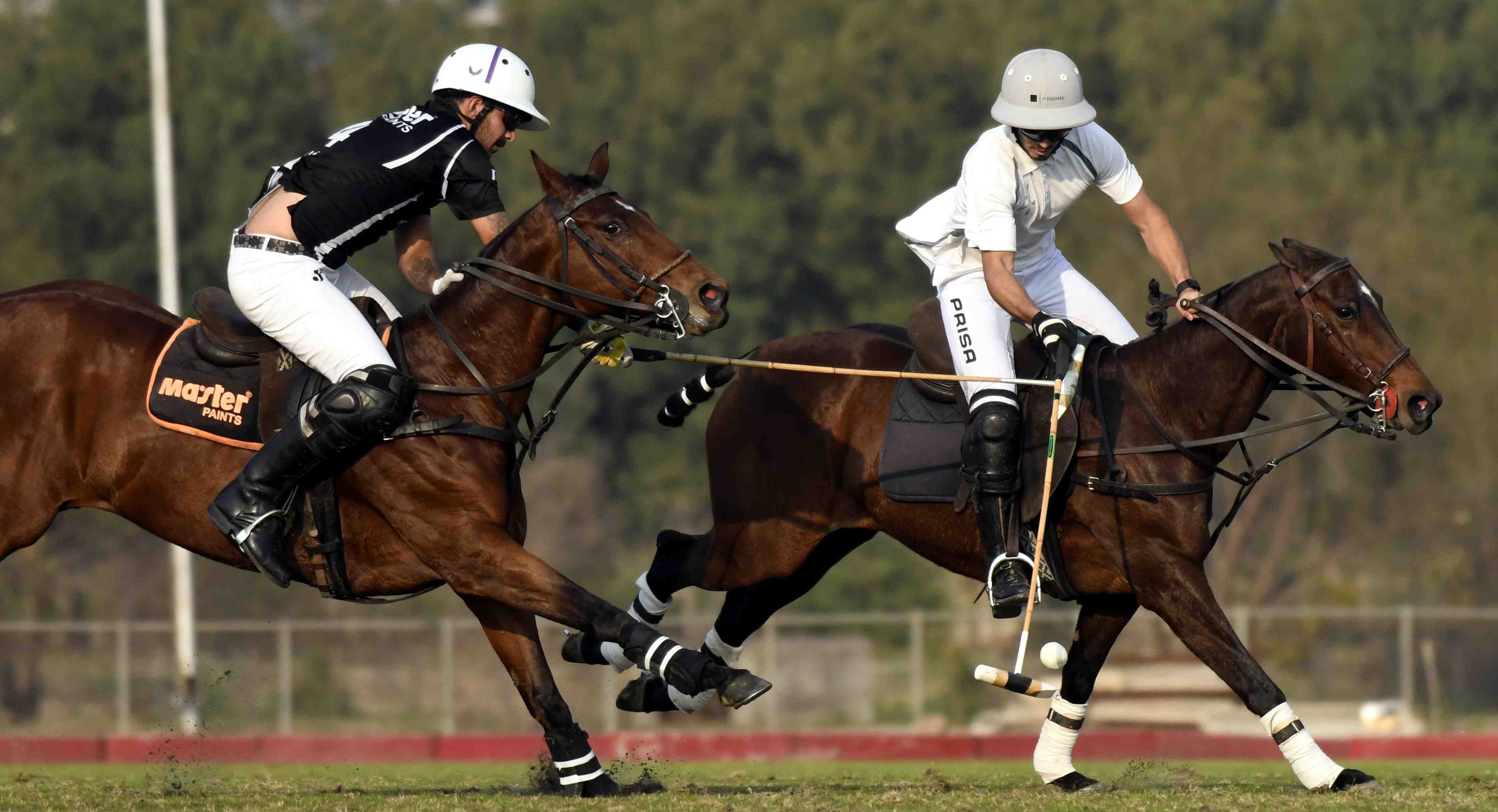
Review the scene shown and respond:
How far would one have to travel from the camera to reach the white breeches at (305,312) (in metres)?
7.65

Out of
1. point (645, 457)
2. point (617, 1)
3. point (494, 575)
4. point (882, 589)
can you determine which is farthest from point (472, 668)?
point (617, 1)

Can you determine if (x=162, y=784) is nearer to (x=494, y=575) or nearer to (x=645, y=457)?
(x=494, y=575)

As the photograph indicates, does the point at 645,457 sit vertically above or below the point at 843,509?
above

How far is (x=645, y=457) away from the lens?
41.2 m

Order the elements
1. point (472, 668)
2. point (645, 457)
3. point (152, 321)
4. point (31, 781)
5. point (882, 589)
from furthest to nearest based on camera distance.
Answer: point (645, 457) < point (882, 589) < point (472, 668) < point (31, 781) < point (152, 321)

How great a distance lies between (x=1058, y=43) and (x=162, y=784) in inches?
1589

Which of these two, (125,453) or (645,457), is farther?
(645,457)

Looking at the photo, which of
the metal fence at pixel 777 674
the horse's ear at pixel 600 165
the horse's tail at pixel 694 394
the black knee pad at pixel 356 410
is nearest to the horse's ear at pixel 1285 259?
the horse's tail at pixel 694 394

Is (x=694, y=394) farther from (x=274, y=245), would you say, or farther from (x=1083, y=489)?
(x=274, y=245)

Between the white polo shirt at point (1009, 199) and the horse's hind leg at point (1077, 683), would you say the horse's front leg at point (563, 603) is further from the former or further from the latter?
the white polo shirt at point (1009, 199)

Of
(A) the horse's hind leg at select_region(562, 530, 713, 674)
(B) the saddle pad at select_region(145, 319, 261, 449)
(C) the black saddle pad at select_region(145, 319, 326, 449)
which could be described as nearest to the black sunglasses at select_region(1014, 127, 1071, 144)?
(A) the horse's hind leg at select_region(562, 530, 713, 674)

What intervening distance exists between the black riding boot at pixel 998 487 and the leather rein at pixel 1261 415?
287 millimetres

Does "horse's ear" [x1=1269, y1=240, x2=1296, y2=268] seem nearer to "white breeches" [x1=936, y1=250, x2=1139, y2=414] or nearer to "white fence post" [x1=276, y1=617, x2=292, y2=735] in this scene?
"white breeches" [x1=936, y1=250, x2=1139, y2=414]

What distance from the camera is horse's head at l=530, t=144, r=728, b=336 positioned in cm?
755
